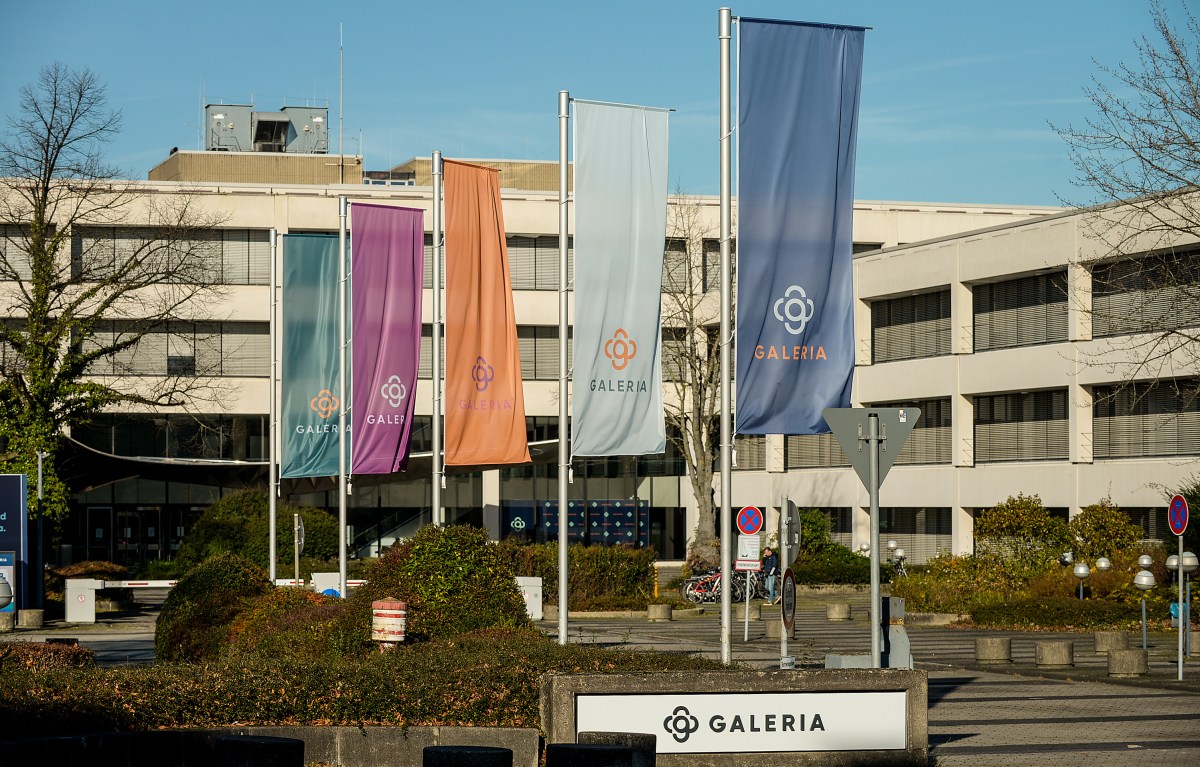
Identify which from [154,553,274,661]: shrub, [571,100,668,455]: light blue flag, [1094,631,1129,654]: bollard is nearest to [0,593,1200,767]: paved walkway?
[1094,631,1129,654]: bollard

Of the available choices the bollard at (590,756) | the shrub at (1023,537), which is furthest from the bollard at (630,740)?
the shrub at (1023,537)

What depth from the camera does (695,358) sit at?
53.8 meters

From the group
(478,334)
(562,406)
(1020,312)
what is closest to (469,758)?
(562,406)

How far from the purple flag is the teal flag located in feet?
12.3

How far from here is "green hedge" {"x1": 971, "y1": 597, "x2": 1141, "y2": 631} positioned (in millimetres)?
33000

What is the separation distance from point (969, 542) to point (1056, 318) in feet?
28.9

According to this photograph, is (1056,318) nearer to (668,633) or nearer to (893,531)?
(893,531)

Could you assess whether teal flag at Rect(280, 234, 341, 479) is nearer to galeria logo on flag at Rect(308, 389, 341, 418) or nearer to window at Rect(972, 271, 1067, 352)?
galeria logo on flag at Rect(308, 389, 341, 418)

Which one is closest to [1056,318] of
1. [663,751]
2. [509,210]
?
[509,210]

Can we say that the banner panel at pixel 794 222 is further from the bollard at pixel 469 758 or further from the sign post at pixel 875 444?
the bollard at pixel 469 758

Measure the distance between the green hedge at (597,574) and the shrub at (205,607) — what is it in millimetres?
17693

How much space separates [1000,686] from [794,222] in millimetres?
8171

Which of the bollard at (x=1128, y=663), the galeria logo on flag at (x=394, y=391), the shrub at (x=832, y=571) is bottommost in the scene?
the shrub at (x=832, y=571)

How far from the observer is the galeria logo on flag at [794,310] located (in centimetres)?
1761
